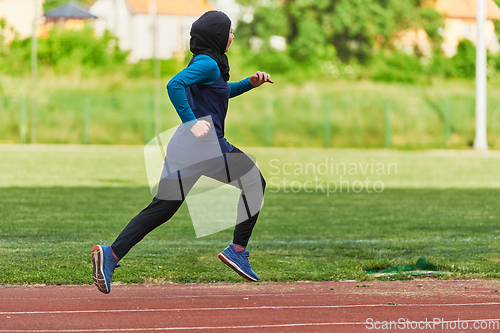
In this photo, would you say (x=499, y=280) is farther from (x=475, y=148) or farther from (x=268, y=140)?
(x=268, y=140)

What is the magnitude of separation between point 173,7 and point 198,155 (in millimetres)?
71738

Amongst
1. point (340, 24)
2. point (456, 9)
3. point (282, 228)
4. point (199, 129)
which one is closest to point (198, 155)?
point (199, 129)

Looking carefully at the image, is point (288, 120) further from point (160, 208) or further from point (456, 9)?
point (160, 208)

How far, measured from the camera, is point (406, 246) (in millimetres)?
8055

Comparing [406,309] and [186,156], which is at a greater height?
[186,156]

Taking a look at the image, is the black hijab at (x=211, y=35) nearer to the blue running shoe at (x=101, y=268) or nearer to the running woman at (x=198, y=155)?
the running woman at (x=198, y=155)

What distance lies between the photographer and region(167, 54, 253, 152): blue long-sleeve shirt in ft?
16.1

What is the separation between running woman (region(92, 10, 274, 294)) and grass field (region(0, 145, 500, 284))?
105 centimetres

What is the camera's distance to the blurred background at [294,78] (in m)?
35.2

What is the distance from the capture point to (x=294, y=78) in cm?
4322

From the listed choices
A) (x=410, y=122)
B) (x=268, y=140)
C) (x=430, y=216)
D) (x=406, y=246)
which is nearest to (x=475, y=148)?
(x=410, y=122)

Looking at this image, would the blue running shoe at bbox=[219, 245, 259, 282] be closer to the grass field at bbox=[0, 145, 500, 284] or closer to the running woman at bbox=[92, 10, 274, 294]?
the running woman at bbox=[92, 10, 274, 294]

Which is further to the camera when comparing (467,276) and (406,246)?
(406,246)

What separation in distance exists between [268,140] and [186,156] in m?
29.8
